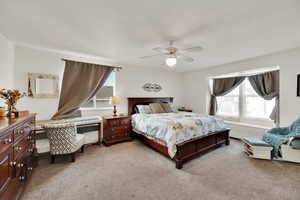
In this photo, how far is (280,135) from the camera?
2.87 meters

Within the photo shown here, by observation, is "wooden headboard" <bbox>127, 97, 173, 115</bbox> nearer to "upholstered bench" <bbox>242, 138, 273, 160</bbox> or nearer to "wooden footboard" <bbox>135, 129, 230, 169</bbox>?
"wooden footboard" <bbox>135, 129, 230, 169</bbox>

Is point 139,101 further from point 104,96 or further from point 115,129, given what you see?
point 115,129

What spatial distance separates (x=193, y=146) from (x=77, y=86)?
3.24 m

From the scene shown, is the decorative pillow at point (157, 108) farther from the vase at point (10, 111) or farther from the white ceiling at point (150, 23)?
the vase at point (10, 111)

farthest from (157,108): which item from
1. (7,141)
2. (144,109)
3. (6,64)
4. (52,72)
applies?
(6,64)

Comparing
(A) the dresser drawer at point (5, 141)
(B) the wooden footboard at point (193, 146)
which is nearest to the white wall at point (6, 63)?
(A) the dresser drawer at point (5, 141)

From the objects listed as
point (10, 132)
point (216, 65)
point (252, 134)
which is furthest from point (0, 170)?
point (216, 65)

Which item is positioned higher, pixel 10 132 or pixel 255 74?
pixel 255 74

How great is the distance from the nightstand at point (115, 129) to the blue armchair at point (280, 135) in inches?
135

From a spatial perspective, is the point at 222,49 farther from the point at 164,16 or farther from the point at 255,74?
the point at 164,16

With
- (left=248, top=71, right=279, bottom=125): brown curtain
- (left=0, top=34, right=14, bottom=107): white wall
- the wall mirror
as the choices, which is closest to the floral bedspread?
(left=248, top=71, right=279, bottom=125): brown curtain

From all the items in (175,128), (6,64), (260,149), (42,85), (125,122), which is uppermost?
(6,64)

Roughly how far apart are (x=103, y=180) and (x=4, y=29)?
9.84 ft

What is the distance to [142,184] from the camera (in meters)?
1.96
